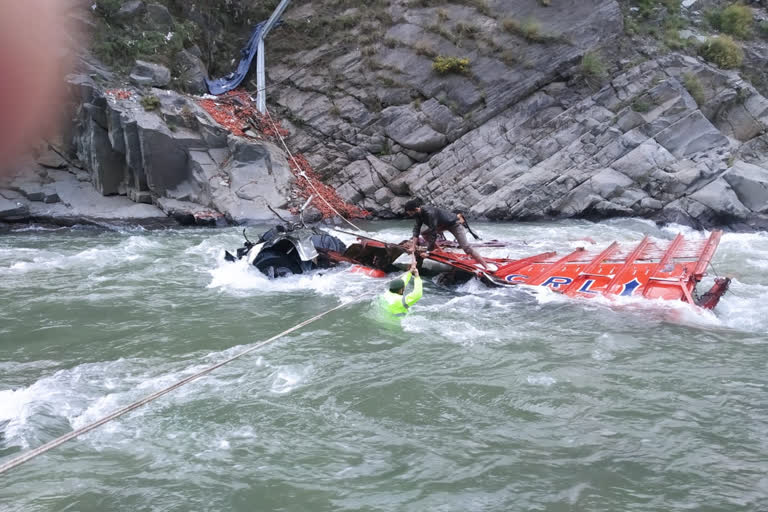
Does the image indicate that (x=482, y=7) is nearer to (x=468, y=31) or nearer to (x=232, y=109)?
(x=468, y=31)

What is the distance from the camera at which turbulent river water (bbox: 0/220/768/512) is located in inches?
138

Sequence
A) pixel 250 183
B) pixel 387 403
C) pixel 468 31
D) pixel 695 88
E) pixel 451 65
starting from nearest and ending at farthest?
pixel 387 403 < pixel 250 183 < pixel 695 88 < pixel 451 65 < pixel 468 31

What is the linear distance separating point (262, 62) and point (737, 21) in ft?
57.0

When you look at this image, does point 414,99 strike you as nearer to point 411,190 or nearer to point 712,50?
point 411,190

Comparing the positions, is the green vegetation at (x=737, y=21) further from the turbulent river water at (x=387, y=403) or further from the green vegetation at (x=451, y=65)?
the turbulent river water at (x=387, y=403)

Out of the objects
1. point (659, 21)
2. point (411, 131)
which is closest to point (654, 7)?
point (659, 21)

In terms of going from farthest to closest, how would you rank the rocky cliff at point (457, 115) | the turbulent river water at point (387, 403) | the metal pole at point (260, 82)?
the metal pole at point (260, 82)
the rocky cliff at point (457, 115)
the turbulent river water at point (387, 403)

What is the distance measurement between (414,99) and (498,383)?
1460 centimetres

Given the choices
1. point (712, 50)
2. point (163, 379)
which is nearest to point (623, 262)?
point (163, 379)

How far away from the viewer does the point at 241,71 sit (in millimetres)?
19531

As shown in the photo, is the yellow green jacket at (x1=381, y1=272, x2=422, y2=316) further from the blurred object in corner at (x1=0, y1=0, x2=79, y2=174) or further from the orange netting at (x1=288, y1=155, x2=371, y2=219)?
the blurred object in corner at (x1=0, y1=0, x2=79, y2=174)

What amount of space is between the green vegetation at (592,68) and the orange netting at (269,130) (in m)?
8.43

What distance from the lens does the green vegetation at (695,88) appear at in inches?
650

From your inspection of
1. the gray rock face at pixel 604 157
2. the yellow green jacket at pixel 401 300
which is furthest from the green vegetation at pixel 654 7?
the yellow green jacket at pixel 401 300
